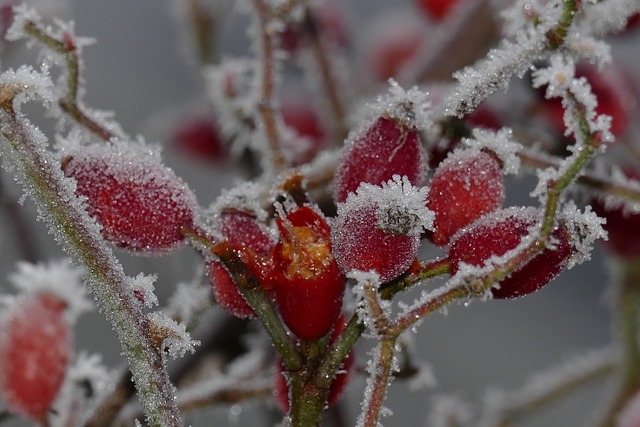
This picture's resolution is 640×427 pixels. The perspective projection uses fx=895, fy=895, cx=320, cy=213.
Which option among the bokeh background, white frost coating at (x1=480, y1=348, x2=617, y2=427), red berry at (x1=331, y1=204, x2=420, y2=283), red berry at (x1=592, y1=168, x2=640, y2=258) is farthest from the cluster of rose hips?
the bokeh background

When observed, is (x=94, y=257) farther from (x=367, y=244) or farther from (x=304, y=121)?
(x=304, y=121)

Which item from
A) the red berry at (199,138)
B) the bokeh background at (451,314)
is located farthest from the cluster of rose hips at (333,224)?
the bokeh background at (451,314)

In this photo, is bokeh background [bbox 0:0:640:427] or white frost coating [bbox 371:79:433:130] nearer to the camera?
white frost coating [bbox 371:79:433:130]

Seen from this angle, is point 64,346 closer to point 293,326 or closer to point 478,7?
point 293,326

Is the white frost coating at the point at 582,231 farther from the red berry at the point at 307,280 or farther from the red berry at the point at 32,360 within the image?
the red berry at the point at 32,360

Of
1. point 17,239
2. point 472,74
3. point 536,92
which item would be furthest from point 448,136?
point 17,239

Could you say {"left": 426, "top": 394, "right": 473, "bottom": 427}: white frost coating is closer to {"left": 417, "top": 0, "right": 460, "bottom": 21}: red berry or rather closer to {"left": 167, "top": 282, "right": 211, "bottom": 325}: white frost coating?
{"left": 167, "top": 282, "right": 211, "bottom": 325}: white frost coating

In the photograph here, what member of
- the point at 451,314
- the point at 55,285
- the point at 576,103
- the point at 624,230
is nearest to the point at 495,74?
the point at 576,103

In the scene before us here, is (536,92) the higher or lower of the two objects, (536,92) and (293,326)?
the higher
